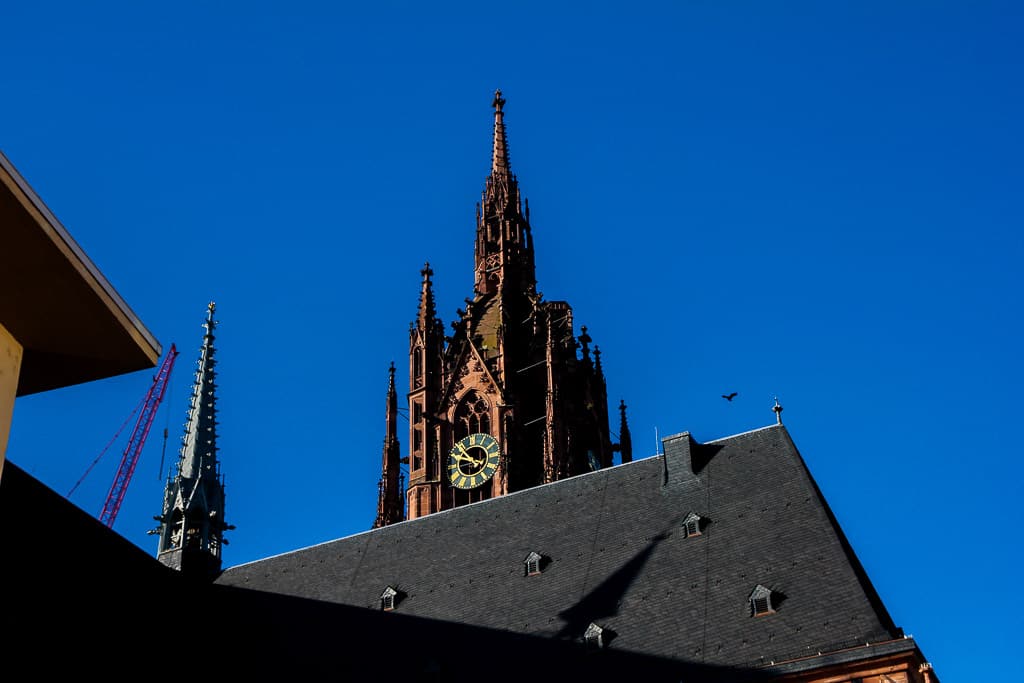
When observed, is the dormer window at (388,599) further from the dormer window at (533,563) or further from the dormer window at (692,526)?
the dormer window at (692,526)

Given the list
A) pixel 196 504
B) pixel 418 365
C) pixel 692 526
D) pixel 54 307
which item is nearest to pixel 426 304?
pixel 418 365

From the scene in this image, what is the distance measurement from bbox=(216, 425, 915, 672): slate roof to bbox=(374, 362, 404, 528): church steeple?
65.4 feet

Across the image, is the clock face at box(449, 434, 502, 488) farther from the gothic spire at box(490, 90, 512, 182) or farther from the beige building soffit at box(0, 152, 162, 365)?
the beige building soffit at box(0, 152, 162, 365)

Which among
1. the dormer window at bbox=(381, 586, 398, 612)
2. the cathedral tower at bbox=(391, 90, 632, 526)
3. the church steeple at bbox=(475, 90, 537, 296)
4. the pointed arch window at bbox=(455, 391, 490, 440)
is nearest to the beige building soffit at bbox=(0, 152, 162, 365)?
the dormer window at bbox=(381, 586, 398, 612)

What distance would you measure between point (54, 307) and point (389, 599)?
23.5 metres

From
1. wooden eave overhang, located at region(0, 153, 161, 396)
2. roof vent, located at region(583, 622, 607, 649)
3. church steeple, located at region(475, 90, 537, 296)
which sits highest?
church steeple, located at region(475, 90, 537, 296)

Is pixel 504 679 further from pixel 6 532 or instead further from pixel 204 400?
pixel 204 400

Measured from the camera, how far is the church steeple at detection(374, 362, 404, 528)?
58938 millimetres

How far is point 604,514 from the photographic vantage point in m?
34.2

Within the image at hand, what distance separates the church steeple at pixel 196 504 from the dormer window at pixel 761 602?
18.2 m

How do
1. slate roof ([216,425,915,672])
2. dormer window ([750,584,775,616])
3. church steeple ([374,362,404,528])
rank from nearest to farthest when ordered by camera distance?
slate roof ([216,425,915,672])
dormer window ([750,584,775,616])
church steeple ([374,362,404,528])

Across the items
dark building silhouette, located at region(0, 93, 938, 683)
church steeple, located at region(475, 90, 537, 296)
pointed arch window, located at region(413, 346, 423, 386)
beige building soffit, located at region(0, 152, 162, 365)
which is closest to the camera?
beige building soffit, located at region(0, 152, 162, 365)

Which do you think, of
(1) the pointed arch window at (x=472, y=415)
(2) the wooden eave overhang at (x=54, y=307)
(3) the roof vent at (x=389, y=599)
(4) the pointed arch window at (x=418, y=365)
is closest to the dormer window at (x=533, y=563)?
(3) the roof vent at (x=389, y=599)

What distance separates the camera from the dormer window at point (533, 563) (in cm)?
3312
